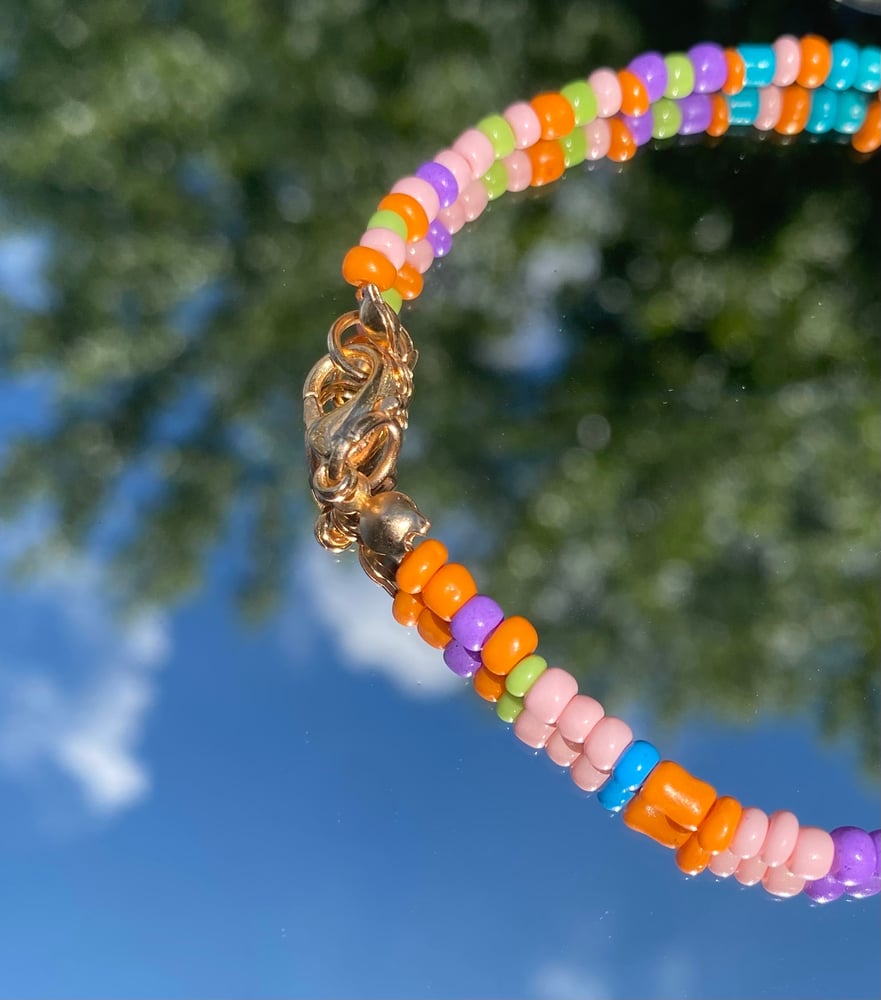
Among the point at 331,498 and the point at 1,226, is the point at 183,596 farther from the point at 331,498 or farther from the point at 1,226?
the point at 1,226

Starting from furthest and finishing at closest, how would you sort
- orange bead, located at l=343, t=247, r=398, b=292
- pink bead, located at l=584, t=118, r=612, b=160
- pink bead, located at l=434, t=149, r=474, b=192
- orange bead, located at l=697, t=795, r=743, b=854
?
1. pink bead, located at l=584, t=118, r=612, b=160
2. pink bead, located at l=434, t=149, r=474, b=192
3. orange bead, located at l=343, t=247, r=398, b=292
4. orange bead, located at l=697, t=795, r=743, b=854

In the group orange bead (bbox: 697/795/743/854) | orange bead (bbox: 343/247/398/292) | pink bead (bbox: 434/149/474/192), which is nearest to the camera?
orange bead (bbox: 697/795/743/854)

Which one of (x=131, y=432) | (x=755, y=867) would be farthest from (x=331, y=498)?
(x=755, y=867)

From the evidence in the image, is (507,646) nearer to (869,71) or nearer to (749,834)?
(749,834)

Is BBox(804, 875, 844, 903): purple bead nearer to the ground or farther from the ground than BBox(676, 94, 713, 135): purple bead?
nearer to the ground

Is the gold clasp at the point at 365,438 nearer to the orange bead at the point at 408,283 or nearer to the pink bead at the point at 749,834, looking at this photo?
the orange bead at the point at 408,283

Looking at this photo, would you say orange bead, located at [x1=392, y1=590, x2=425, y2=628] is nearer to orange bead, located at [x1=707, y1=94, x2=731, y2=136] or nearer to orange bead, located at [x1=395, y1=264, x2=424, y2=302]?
orange bead, located at [x1=395, y1=264, x2=424, y2=302]

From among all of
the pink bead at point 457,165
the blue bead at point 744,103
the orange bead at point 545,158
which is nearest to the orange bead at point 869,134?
the blue bead at point 744,103

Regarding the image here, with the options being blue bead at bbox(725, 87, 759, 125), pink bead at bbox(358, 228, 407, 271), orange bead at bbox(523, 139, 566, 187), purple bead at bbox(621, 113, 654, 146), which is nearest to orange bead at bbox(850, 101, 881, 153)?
blue bead at bbox(725, 87, 759, 125)
